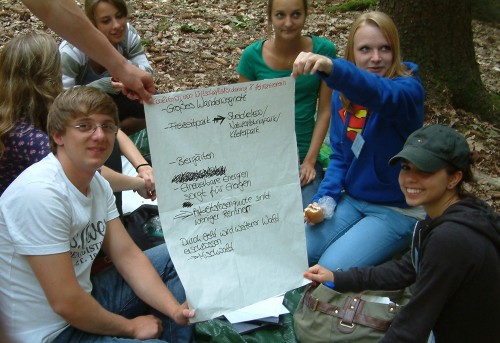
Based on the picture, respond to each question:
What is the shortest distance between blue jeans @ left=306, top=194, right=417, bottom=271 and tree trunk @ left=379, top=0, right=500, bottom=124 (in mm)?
2270

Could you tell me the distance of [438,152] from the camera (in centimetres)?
199

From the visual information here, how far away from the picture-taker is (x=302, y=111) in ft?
11.5

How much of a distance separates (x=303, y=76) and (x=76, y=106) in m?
1.73

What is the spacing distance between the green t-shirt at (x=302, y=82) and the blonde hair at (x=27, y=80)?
136 cm

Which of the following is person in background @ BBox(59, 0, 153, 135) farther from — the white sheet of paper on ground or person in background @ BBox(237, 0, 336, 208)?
the white sheet of paper on ground

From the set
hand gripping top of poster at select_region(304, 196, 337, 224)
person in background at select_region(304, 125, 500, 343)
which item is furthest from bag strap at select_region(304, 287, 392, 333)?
hand gripping top of poster at select_region(304, 196, 337, 224)

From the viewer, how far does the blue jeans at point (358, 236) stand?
9.06 feet

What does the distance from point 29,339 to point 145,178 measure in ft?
3.72

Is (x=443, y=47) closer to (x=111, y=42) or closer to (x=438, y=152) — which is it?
(x=111, y=42)

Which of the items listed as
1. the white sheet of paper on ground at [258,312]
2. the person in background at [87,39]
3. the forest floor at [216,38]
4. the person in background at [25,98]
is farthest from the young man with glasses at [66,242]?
the forest floor at [216,38]

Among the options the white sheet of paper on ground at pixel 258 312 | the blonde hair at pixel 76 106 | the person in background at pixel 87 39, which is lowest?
the white sheet of paper on ground at pixel 258 312

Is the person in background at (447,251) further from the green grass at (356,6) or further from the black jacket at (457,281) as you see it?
the green grass at (356,6)

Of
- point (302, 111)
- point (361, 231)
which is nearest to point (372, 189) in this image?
point (361, 231)

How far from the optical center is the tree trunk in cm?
468
